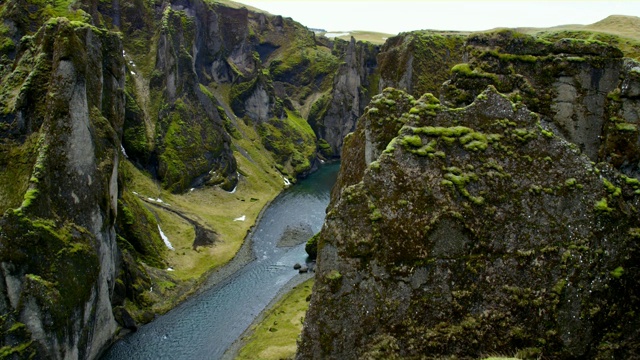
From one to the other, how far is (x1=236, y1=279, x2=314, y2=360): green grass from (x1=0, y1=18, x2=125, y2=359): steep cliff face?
16406 millimetres

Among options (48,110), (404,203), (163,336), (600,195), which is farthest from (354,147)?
(163,336)

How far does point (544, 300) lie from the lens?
2275 centimetres

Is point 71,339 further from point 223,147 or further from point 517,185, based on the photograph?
point 223,147

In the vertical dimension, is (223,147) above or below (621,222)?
below

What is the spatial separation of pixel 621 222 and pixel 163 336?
51.2 m

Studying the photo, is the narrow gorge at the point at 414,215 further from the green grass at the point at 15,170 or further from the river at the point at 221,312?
the river at the point at 221,312

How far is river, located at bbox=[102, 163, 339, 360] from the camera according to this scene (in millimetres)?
54875

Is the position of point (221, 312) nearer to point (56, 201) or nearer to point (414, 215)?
point (56, 201)

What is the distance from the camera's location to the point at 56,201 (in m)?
46.7

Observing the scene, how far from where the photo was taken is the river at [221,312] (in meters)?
54.9

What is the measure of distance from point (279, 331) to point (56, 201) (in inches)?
1122

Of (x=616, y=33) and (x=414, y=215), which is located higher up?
(x=616, y=33)

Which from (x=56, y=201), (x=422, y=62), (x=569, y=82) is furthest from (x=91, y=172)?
(x=422, y=62)

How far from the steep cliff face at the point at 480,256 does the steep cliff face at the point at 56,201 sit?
94.5 ft
